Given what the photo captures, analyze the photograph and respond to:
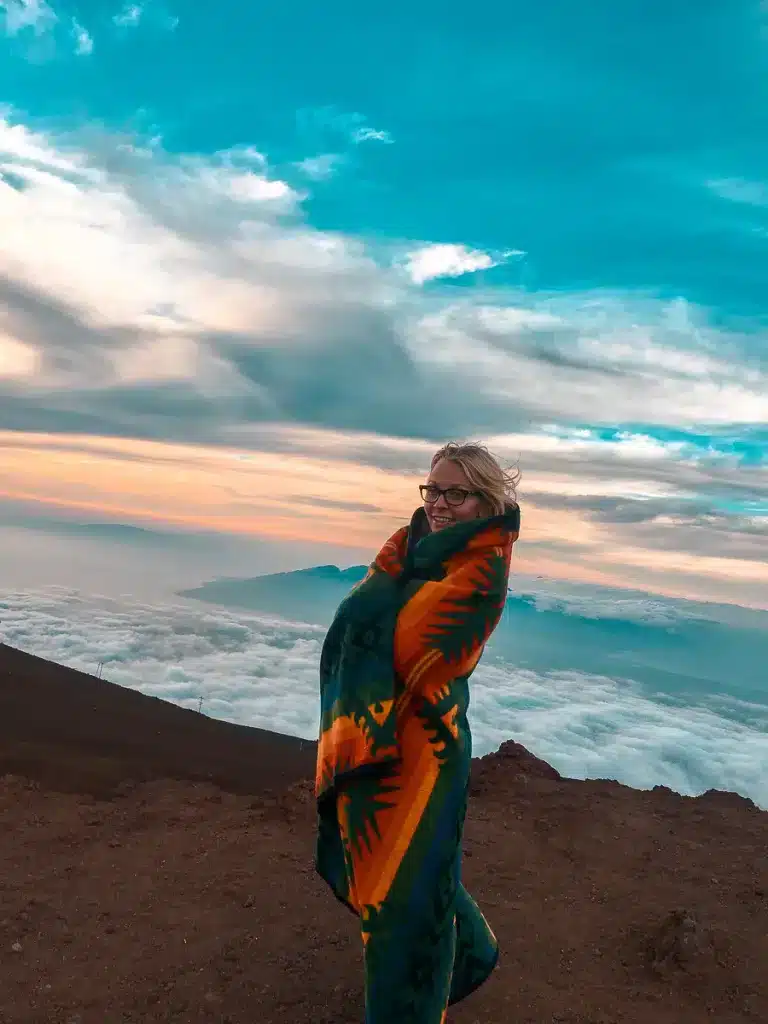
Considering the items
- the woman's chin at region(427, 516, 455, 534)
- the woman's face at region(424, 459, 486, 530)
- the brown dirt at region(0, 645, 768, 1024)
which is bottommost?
the brown dirt at region(0, 645, 768, 1024)

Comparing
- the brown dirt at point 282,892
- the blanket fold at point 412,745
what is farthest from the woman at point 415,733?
the brown dirt at point 282,892

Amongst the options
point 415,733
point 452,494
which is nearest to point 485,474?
point 452,494

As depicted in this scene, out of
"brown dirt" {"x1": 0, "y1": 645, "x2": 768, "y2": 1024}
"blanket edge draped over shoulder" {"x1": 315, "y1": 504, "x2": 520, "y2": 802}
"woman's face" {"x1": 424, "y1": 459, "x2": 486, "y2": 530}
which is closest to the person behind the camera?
"blanket edge draped over shoulder" {"x1": 315, "y1": 504, "x2": 520, "y2": 802}

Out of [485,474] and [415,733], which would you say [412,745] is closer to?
[415,733]

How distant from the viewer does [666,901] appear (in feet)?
16.6

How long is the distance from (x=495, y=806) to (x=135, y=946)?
3.59m

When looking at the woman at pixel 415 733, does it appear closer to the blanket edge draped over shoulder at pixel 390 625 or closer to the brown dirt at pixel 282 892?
the blanket edge draped over shoulder at pixel 390 625

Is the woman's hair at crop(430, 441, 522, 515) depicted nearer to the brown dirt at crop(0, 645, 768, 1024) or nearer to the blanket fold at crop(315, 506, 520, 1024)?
the blanket fold at crop(315, 506, 520, 1024)

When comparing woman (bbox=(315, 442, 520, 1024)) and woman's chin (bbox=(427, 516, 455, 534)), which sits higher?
woman's chin (bbox=(427, 516, 455, 534))

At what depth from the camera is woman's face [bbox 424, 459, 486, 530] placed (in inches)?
101

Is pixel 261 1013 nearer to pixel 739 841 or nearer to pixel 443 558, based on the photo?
pixel 443 558

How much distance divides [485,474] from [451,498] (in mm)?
152

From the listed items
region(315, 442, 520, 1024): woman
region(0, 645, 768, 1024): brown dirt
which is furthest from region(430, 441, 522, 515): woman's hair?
region(0, 645, 768, 1024): brown dirt

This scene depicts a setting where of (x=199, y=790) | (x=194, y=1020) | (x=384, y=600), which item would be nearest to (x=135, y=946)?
(x=194, y=1020)
